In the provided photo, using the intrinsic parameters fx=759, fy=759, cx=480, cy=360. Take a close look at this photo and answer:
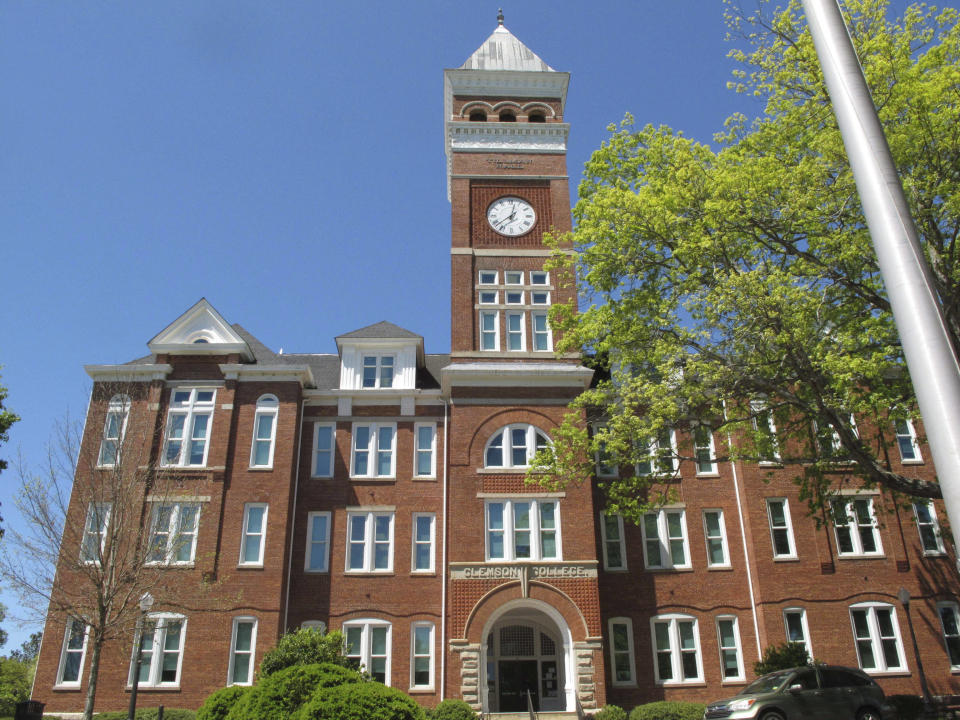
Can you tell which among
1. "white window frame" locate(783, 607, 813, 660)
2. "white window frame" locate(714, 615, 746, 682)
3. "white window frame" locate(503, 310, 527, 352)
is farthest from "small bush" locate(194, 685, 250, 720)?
"white window frame" locate(783, 607, 813, 660)

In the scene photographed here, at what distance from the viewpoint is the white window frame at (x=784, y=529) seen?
27.7m

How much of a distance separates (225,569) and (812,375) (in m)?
20.2

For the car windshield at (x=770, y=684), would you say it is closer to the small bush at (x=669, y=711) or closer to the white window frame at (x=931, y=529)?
the small bush at (x=669, y=711)

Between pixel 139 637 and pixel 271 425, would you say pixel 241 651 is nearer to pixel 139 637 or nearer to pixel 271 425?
pixel 139 637

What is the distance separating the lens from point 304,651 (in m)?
22.1

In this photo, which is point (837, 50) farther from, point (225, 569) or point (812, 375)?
point (225, 569)

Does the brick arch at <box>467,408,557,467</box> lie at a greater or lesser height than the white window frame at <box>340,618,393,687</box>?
greater

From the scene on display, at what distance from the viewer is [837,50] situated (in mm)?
6488

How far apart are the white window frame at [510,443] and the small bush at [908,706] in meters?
13.5

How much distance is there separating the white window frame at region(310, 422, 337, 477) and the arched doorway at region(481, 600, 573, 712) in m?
8.56

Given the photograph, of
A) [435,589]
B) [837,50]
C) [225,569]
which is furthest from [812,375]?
[225,569]

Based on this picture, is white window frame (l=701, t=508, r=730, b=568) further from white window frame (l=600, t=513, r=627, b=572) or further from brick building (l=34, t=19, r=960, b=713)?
white window frame (l=600, t=513, r=627, b=572)

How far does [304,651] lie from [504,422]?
10.6m

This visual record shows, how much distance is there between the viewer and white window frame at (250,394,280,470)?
2820 cm
